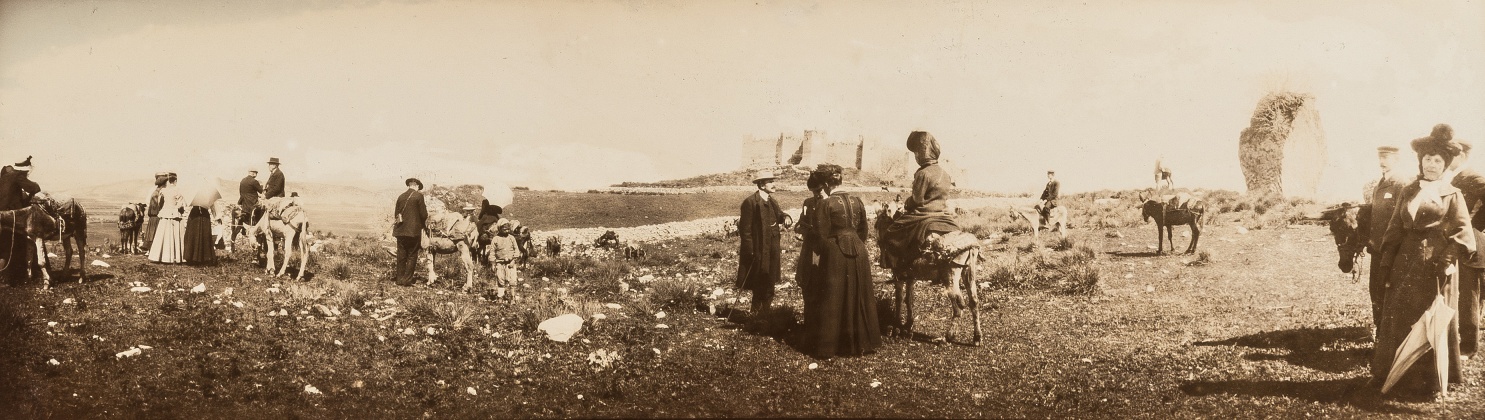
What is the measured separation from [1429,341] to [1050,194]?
13277mm

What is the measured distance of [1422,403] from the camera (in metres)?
5.39

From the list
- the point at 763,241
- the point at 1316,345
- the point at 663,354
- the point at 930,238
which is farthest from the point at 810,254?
the point at 1316,345

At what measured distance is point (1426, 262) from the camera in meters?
5.38

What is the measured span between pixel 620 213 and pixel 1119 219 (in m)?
18.9

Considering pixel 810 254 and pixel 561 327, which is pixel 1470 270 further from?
pixel 561 327

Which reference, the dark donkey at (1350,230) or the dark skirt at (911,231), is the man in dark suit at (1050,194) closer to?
the dark donkey at (1350,230)

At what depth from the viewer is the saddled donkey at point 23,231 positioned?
859 cm

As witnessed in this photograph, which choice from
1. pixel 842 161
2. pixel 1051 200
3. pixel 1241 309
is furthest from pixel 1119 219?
pixel 842 161

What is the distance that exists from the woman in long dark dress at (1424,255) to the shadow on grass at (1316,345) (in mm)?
727

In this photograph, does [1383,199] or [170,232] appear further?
[170,232]

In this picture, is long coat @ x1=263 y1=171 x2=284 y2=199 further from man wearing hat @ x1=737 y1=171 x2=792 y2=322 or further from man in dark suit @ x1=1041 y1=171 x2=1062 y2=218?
man in dark suit @ x1=1041 y1=171 x2=1062 y2=218

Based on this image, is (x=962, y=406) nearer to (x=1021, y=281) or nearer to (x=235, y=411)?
(x=235, y=411)

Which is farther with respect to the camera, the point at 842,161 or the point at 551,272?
the point at 842,161

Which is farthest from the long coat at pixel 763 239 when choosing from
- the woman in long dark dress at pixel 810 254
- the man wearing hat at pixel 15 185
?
the man wearing hat at pixel 15 185
